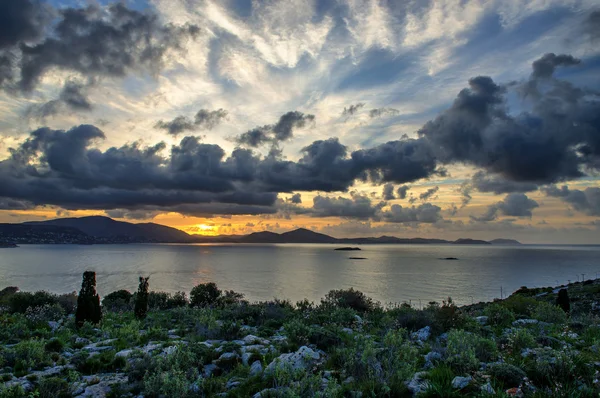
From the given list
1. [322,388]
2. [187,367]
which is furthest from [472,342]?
[187,367]

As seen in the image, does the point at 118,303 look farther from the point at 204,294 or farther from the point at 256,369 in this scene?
the point at 256,369

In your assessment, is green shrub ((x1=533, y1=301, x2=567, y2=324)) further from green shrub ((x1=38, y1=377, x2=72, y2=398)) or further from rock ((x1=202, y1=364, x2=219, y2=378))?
green shrub ((x1=38, y1=377, x2=72, y2=398))

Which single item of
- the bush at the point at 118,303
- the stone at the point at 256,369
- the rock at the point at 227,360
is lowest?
the bush at the point at 118,303

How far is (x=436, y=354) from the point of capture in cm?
988

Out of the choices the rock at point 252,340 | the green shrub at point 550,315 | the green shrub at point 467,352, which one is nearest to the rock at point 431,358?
the green shrub at point 467,352

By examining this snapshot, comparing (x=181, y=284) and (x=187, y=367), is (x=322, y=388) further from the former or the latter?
(x=181, y=284)

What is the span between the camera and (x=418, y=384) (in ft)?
25.6

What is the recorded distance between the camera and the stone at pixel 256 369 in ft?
30.3

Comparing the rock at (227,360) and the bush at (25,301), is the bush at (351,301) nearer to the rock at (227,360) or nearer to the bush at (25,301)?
the rock at (227,360)

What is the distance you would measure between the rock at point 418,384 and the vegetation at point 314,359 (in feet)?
0.08

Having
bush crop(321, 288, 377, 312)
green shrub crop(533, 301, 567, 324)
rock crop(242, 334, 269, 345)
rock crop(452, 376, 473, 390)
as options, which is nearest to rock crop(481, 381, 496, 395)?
rock crop(452, 376, 473, 390)

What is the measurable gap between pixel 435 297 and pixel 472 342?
6821 cm

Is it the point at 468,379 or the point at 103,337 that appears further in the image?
the point at 103,337

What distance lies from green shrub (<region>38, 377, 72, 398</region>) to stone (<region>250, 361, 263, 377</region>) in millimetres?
4470
